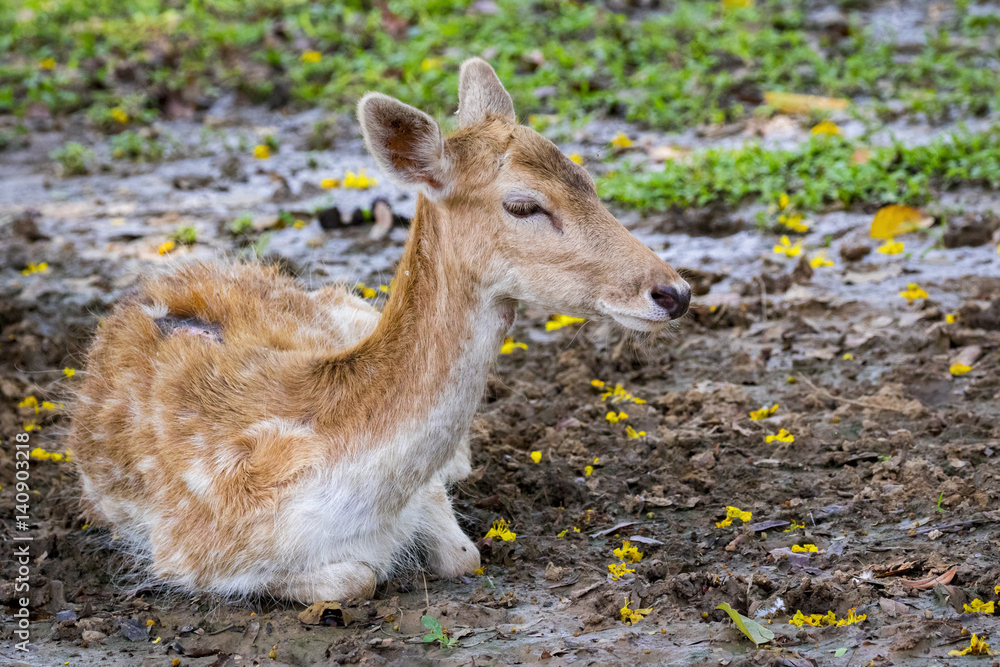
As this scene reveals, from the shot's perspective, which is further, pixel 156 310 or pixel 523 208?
pixel 156 310

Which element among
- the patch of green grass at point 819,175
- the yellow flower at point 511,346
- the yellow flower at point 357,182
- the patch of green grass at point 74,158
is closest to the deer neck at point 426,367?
the yellow flower at point 511,346

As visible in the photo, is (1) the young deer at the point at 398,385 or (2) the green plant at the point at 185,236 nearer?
(1) the young deer at the point at 398,385

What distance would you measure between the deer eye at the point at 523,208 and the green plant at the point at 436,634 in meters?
1.41

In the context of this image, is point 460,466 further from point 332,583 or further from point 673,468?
point 332,583

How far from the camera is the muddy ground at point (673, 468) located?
Answer: 134 inches

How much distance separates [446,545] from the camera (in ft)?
13.1

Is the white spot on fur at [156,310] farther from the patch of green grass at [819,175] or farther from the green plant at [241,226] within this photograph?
the patch of green grass at [819,175]

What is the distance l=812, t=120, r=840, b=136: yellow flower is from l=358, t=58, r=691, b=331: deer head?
457cm

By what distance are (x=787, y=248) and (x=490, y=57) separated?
427 centimetres

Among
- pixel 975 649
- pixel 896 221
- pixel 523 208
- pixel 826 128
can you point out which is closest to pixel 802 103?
pixel 826 128

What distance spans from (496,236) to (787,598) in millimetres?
1552

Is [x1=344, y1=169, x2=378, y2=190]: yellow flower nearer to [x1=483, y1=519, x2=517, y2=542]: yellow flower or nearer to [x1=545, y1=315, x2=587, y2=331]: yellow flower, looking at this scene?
[x1=545, y1=315, x2=587, y2=331]: yellow flower

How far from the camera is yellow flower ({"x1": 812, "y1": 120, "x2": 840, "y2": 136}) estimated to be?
768 cm

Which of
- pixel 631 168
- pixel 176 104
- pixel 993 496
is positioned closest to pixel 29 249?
pixel 176 104
